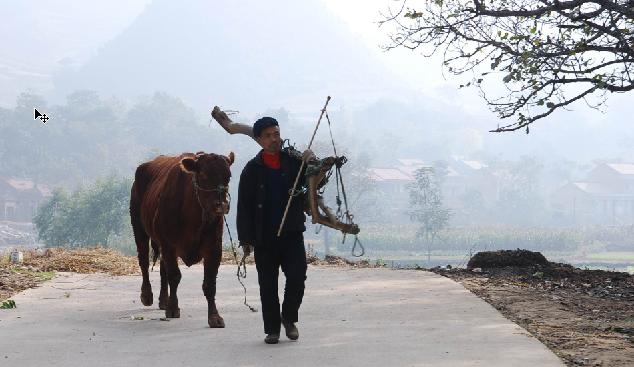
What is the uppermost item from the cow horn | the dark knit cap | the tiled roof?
the tiled roof

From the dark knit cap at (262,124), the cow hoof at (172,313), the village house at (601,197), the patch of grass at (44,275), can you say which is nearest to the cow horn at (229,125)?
the dark knit cap at (262,124)

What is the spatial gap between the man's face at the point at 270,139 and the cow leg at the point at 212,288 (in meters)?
1.83

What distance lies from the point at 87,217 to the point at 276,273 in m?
68.0

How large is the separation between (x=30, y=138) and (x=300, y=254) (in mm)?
144402

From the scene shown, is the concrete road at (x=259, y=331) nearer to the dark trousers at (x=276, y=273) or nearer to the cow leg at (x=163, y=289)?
the cow leg at (x=163, y=289)

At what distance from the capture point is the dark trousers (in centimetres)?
901

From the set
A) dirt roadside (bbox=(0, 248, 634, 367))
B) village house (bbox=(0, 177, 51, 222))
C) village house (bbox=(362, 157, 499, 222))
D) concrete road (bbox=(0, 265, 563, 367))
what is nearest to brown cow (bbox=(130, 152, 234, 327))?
concrete road (bbox=(0, 265, 563, 367))

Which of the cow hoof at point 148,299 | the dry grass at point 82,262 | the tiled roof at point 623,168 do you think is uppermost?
the tiled roof at point 623,168

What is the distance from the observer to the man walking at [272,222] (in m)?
8.99

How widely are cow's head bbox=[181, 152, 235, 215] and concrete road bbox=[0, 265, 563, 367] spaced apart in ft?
3.83

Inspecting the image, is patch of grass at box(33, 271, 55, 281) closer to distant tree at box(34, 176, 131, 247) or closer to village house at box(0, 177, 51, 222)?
distant tree at box(34, 176, 131, 247)

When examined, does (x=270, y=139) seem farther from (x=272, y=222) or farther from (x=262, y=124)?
(x=272, y=222)

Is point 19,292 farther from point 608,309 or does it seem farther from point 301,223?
point 608,309

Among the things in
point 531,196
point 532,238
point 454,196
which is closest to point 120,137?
point 454,196
